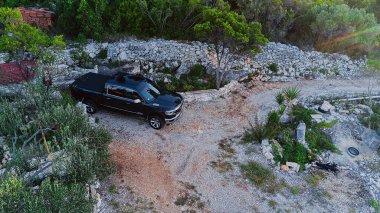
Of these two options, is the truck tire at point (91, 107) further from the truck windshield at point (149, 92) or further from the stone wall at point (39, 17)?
the stone wall at point (39, 17)

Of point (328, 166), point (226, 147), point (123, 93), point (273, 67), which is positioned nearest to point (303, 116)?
point (328, 166)

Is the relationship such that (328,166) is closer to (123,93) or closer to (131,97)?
(131,97)

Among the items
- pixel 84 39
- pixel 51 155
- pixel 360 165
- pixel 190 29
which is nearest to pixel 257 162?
pixel 360 165

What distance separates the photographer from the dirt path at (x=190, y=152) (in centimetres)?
1179

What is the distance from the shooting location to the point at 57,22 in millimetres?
20016

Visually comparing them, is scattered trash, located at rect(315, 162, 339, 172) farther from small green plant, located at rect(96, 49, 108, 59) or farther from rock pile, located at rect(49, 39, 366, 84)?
small green plant, located at rect(96, 49, 108, 59)

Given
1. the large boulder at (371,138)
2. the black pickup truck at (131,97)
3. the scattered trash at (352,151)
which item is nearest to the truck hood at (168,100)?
the black pickup truck at (131,97)

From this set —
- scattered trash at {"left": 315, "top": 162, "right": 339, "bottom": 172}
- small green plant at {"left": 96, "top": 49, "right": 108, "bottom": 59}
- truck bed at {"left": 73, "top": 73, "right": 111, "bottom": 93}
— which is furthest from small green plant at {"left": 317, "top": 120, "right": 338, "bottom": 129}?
small green plant at {"left": 96, "top": 49, "right": 108, "bottom": 59}

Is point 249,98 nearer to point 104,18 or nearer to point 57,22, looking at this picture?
point 104,18

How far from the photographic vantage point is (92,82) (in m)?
15.6

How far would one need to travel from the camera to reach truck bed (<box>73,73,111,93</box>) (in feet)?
49.9

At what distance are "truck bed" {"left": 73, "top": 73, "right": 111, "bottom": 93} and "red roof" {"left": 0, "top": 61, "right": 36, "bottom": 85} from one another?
2.10 metres

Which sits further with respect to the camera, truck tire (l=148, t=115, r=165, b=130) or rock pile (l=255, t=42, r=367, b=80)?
rock pile (l=255, t=42, r=367, b=80)

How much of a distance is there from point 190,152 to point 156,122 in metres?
2.25
